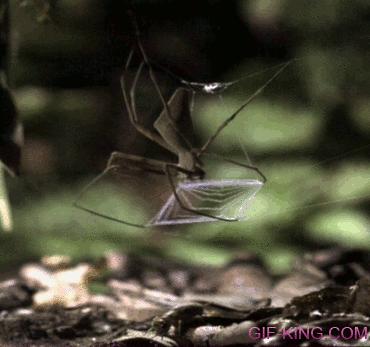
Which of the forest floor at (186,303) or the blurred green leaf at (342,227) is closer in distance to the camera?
the forest floor at (186,303)

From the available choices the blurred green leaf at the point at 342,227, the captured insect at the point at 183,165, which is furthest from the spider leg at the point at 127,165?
the blurred green leaf at the point at 342,227

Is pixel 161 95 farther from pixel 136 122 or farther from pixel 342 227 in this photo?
pixel 342 227

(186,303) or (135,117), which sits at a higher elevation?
(135,117)

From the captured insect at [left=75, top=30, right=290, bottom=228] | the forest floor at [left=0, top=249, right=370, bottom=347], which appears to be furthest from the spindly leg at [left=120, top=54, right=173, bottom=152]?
the forest floor at [left=0, top=249, right=370, bottom=347]

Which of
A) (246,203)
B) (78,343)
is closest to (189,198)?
(246,203)

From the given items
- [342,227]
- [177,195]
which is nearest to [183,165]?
[177,195]

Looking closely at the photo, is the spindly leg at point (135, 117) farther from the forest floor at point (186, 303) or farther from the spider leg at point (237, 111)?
the forest floor at point (186, 303)

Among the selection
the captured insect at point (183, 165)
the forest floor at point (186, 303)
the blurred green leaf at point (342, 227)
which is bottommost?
the forest floor at point (186, 303)

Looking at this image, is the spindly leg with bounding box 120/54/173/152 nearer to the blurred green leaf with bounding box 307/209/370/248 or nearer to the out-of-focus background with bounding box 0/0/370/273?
the out-of-focus background with bounding box 0/0/370/273
